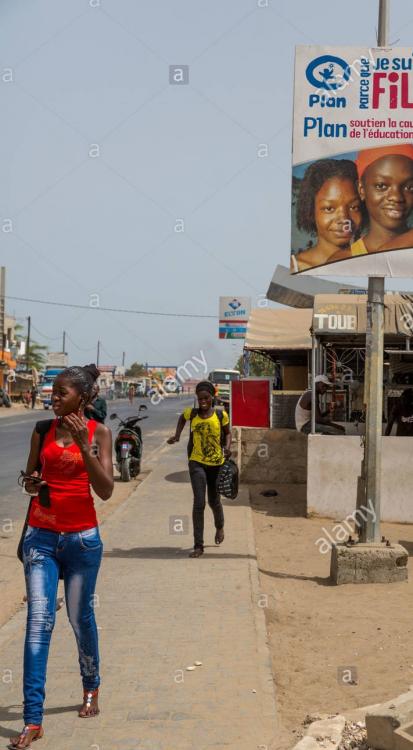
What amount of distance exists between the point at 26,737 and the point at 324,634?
9.98 ft

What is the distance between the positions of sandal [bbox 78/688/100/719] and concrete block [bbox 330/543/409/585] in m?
4.02

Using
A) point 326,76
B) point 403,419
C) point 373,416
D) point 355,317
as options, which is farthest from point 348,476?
point 326,76

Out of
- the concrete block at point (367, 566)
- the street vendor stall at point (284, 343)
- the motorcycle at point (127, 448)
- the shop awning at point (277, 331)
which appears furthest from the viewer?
the shop awning at point (277, 331)

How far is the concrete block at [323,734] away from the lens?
407 centimetres

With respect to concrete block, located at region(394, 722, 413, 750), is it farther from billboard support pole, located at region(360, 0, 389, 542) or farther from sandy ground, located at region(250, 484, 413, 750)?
billboard support pole, located at region(360, 0, 389, 542)

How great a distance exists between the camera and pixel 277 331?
18078 millimetres

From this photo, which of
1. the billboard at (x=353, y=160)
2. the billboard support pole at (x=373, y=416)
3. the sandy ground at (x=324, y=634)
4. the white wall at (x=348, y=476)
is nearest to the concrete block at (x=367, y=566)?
the sandy ground at (x=324, y=634)

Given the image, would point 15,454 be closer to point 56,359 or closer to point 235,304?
point 235,304

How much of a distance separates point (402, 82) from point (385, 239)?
4.75 ft

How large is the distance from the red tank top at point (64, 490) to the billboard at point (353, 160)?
496cm

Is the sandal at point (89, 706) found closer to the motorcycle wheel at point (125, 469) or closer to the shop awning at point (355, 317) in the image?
the shop awning at point (355, 317)

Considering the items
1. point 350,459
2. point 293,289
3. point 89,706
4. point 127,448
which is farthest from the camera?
point 293,289

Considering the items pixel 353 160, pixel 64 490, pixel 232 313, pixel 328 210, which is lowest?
pixel 64 490

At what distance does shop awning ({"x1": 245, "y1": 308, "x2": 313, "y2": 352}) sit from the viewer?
1745 centimetres
